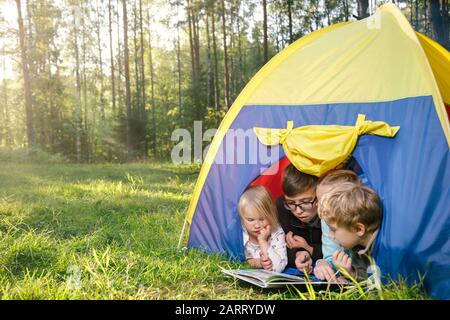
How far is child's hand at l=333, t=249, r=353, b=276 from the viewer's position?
9.23 ft

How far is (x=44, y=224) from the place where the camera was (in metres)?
4.52

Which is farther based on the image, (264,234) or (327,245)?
(264,234)

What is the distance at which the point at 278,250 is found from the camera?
3.19 metres

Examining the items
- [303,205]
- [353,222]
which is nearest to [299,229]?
[303,205]

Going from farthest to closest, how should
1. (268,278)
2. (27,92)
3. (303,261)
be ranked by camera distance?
(27,92) → (303,261) → (268,278)

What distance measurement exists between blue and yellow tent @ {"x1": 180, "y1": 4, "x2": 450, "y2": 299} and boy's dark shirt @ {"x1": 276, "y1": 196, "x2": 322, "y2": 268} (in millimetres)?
330

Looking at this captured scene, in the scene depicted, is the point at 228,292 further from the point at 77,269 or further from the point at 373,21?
the point at 373,21

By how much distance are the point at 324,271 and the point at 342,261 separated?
0.14 m

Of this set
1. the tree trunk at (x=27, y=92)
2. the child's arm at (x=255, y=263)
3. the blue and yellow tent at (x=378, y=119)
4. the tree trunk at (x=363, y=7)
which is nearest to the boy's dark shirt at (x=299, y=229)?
the child's arm at (x=255, y=263)

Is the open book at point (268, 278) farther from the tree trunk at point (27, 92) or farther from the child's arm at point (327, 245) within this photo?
the tree trunk at point (27, 92)

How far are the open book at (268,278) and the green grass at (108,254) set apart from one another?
6 centimetres

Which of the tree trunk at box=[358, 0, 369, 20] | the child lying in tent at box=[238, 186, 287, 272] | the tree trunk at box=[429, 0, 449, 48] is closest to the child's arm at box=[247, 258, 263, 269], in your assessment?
the child lying in tent at box=[238, 186, 287, 272]

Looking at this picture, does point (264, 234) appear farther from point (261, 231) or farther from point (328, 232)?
point (328, 232)

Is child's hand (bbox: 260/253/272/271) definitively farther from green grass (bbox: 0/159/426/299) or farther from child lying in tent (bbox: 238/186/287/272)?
green grass (bbox: 0/159/426/299)
